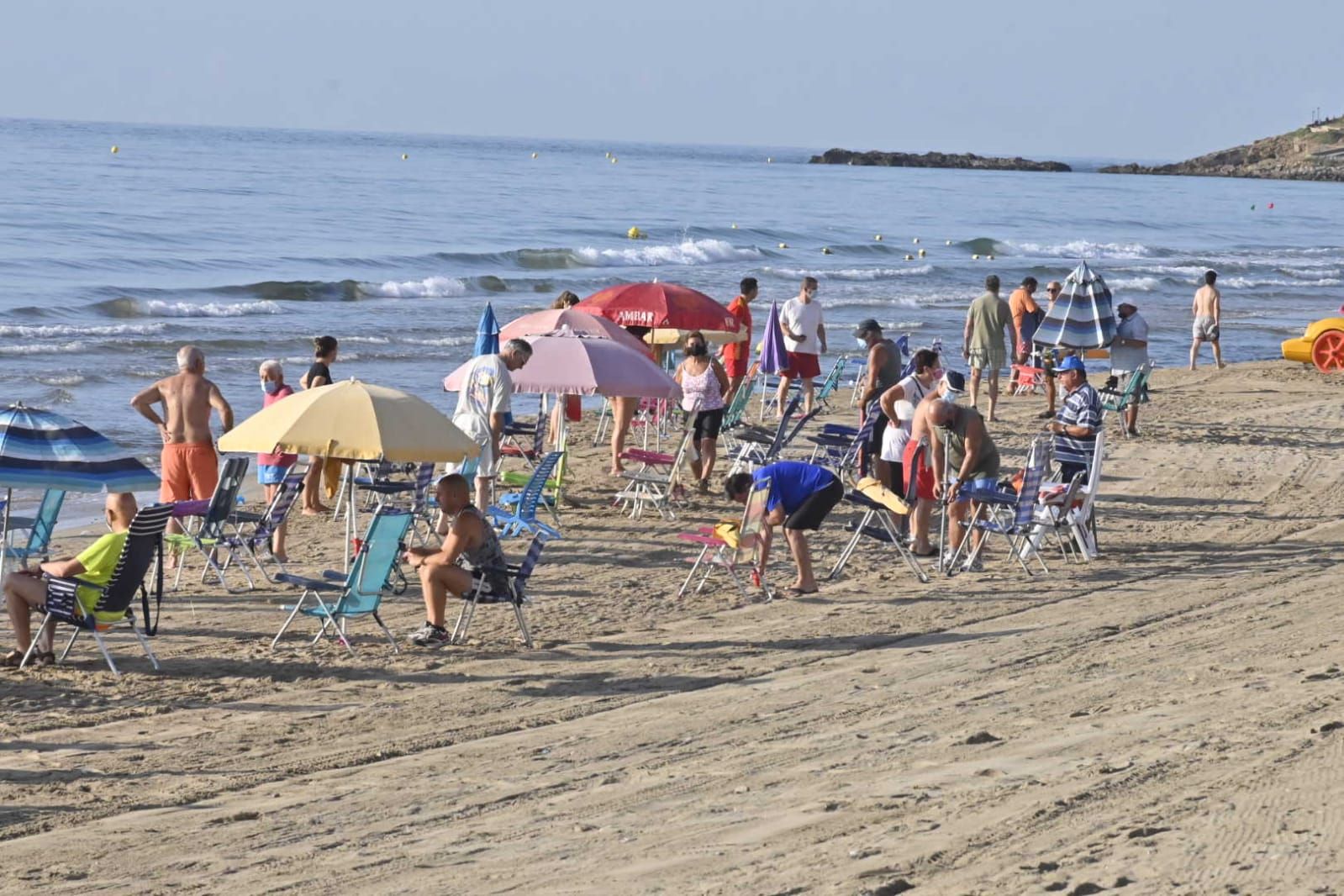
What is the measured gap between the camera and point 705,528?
12.1m

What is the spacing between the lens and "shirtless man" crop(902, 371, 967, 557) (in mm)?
10695

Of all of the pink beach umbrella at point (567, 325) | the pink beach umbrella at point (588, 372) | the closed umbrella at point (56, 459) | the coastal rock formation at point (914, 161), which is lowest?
the closed umbrella at point (56, 459)

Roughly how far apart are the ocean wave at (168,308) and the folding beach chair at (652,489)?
17.9 m

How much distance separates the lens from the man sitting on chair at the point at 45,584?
804 cm

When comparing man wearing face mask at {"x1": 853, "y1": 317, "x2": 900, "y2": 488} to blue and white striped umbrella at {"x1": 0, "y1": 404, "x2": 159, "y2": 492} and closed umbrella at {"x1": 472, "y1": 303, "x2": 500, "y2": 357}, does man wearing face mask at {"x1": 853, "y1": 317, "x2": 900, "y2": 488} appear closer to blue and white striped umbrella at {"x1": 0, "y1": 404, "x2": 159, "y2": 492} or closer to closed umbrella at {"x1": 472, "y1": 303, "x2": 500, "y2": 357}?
closed umbrella at {"x1": 472, "y1": 303, "x2": 500, "y2": 357}

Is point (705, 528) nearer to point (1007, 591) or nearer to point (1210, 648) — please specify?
point (1007, 591)

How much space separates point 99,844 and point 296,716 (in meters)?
1.75

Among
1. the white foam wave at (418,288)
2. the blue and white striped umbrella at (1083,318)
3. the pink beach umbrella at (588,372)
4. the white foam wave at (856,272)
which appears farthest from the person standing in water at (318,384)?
the white foam wave at (856,272)

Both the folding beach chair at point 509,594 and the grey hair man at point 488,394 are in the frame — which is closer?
the folding beach chair at point 509,594

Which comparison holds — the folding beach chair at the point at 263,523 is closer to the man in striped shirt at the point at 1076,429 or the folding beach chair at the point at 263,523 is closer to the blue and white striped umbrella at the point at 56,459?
the blue and white striped umbrella at the point at 56,459

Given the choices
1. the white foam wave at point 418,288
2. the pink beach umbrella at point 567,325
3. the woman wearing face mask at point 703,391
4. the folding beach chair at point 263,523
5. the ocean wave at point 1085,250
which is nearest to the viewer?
the folding beach chair at point 263,523

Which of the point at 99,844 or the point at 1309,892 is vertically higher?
the point at 1309,892

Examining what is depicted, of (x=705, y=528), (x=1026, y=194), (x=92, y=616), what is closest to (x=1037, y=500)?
(x=705, y=528)

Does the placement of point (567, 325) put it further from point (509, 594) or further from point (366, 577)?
point (366, 577)
